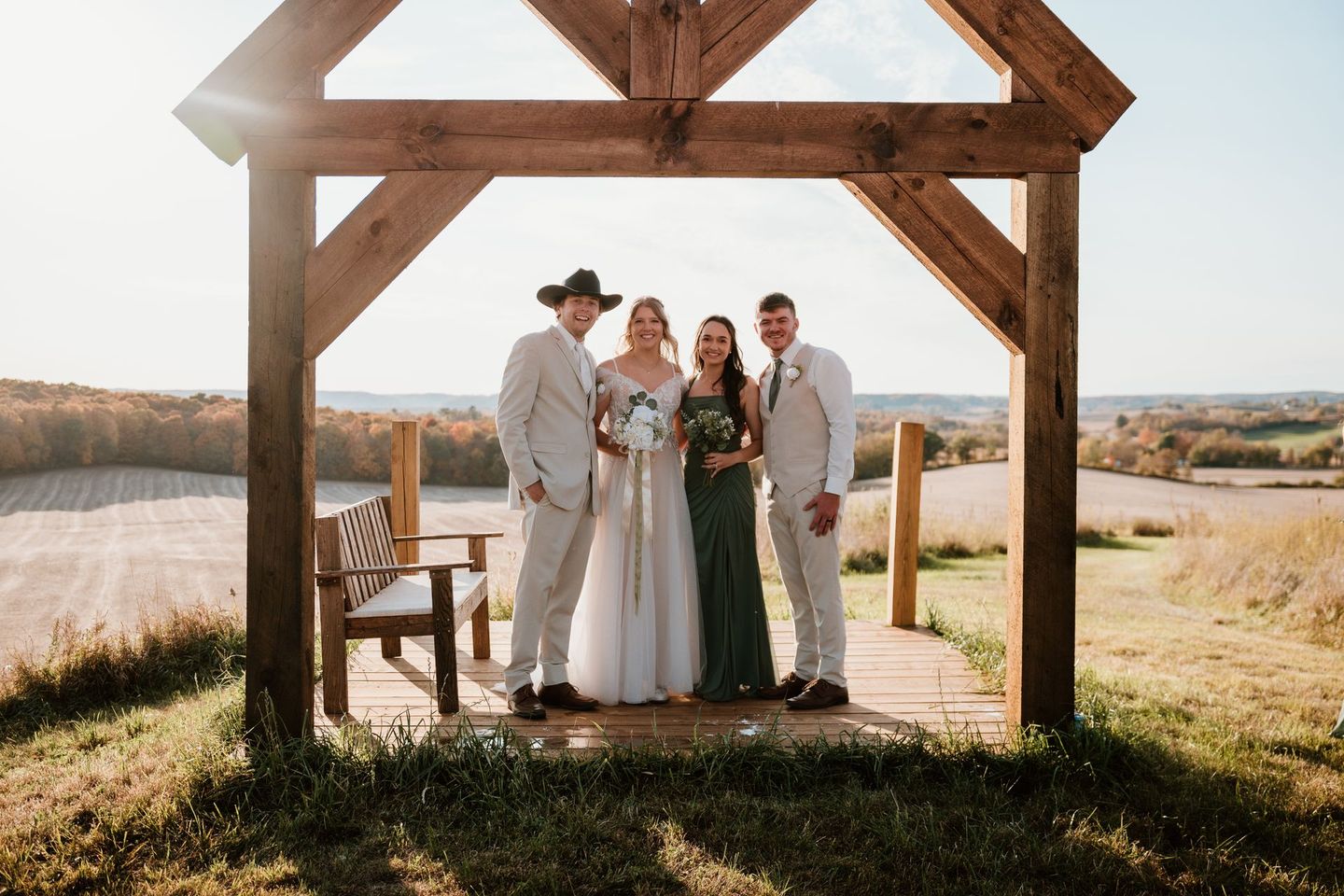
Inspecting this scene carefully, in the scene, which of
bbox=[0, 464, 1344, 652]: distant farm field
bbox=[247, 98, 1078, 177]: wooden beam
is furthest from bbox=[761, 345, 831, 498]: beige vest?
bbox=[0, 464, 1344, 652]: distant farm field

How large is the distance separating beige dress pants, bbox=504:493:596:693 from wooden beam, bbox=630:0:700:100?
7.01 ft

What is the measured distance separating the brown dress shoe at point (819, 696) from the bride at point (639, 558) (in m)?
0.63

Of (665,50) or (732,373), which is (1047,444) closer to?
(732,373)

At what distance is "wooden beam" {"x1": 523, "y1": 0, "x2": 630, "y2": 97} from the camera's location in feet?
13.7

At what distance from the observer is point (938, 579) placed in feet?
37.5

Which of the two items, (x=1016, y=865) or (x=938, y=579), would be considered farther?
(x=938, y=579)

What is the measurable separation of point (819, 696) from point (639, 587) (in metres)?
1.16

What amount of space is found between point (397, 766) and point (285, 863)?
0.67m

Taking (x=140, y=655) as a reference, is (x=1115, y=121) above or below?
above

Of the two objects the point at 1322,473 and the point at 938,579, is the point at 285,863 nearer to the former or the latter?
the point at 938,579

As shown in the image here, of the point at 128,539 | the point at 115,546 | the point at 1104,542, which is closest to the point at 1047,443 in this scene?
the point at 115,546

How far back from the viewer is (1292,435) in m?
29.1

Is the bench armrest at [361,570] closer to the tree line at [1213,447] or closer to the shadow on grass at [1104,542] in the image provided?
the shadow on grass at [1104,542]

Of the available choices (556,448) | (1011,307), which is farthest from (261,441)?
(1011,307)
